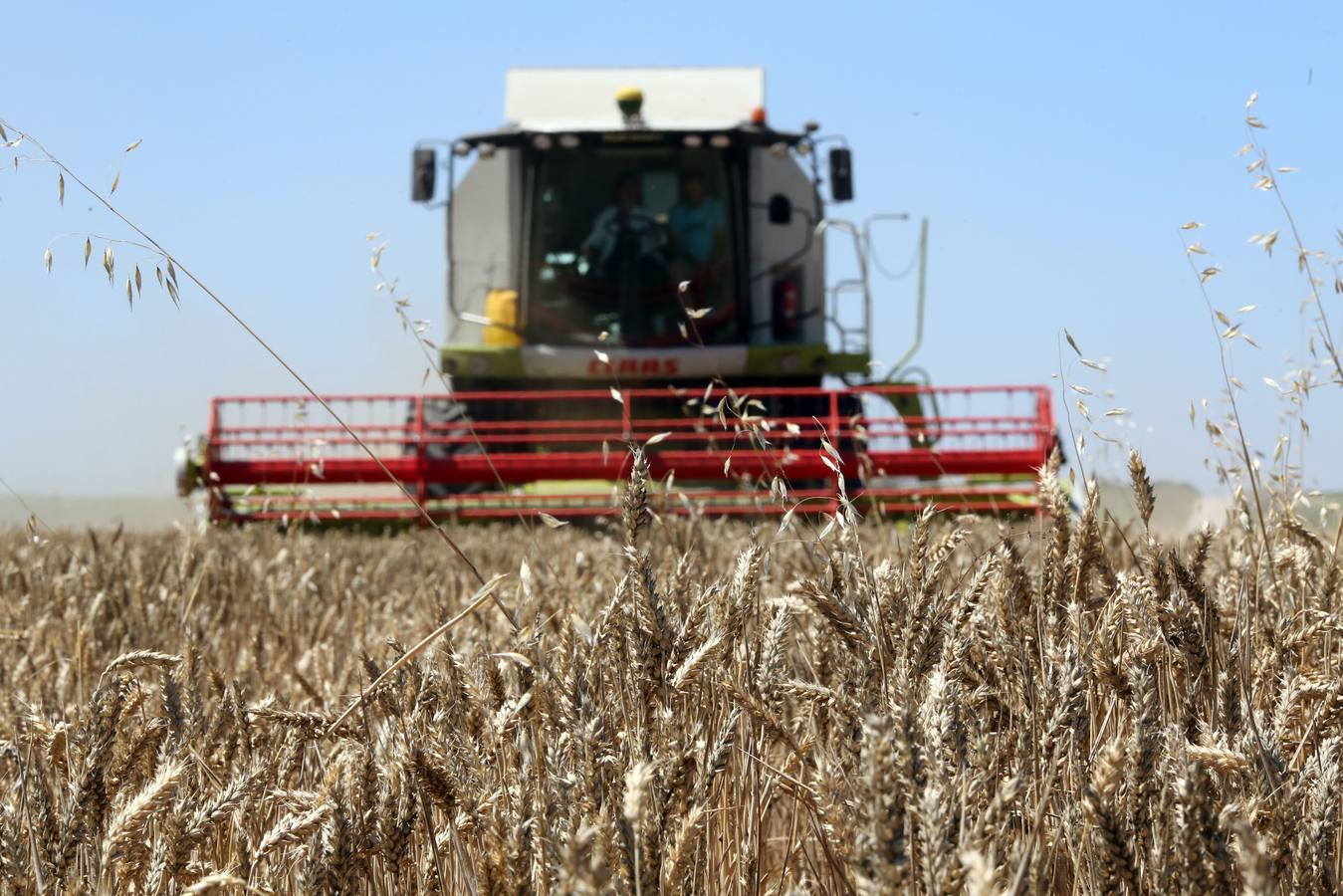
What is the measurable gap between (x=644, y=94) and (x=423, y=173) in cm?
200

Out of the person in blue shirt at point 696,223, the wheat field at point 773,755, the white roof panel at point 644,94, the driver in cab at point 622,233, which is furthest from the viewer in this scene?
the white roof panel at point 644,94

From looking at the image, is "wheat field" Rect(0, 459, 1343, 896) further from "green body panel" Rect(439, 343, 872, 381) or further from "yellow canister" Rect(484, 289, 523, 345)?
"yellow canister" Rect(484, 289, 523, 345)

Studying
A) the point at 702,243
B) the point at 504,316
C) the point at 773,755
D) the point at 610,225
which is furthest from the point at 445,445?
the point at 773,755

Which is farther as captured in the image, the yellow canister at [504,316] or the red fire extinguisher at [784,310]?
the red fire extinguisher at [784,310]

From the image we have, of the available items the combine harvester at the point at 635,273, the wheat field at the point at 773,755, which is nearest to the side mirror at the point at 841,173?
the combine harvester at the point at 635,273

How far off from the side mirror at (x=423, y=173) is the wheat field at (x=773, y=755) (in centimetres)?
792

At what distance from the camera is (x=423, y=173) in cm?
967

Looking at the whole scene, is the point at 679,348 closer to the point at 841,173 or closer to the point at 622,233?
the point at 622,233

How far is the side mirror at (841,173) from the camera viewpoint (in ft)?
31.8

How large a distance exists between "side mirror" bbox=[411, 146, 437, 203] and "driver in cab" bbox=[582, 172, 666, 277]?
3.69ft

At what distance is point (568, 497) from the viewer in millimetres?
8336

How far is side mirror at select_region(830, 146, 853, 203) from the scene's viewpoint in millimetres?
9680

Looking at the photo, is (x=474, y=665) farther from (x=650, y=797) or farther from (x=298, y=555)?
(x=298, y=555)

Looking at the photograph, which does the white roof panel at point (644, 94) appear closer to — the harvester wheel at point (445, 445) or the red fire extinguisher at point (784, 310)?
the red fire extinguisher at point (784, 310)
